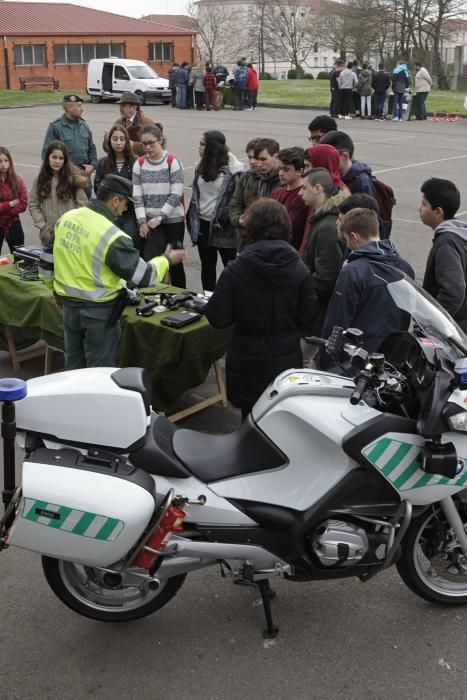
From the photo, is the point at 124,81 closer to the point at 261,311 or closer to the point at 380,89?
the point at 380,89

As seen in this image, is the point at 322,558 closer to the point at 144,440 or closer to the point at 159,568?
the point at 159,568

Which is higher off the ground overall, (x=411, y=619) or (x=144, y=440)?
(x=144, y=440)

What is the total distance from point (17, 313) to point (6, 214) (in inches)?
87.0

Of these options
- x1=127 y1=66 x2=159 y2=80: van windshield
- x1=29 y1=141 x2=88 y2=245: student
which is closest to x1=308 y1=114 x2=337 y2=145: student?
x1=29 y1=141 x2=88 y2=245: student

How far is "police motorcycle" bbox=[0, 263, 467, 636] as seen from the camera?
3.20 metres

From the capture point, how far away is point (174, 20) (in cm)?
8656

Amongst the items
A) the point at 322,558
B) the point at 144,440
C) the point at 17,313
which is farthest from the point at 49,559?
the point at 17,313

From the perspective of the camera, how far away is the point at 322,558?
346cm

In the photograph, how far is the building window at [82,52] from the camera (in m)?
47.9

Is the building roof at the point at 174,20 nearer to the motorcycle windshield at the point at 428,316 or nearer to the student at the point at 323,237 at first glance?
the student at the point at 323,237

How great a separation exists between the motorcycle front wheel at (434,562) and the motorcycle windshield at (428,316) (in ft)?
2.67

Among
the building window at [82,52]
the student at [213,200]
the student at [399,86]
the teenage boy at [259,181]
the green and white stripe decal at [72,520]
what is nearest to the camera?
the green and white stripe decal at [72,520]

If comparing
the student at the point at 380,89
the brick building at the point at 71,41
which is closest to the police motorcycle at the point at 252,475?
the student at the point at 380,89

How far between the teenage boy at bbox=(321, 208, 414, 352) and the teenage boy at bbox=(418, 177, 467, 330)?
14.5 inches
